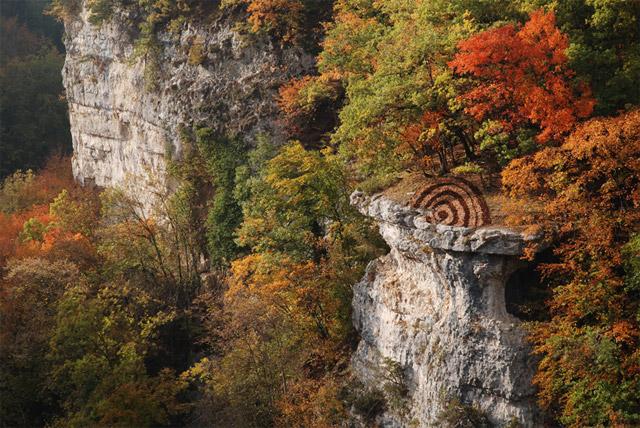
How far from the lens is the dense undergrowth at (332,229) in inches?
698

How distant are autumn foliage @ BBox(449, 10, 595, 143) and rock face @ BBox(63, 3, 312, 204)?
47.3 ft

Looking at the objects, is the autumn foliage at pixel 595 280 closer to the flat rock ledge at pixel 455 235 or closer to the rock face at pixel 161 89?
the flat rock ledge at pixel 455 235

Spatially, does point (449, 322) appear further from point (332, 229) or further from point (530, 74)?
point (530, 74)

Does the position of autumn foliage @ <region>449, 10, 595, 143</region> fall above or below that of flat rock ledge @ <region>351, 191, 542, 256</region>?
above

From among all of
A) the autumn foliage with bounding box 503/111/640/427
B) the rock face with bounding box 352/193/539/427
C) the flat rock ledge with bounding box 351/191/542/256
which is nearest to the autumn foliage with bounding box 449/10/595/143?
the autumn foliage with bounding box 503/111/640/427

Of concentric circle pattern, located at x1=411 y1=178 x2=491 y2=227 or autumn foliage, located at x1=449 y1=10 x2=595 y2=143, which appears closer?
autumn foliage, located at x1=449 y1=10 x2=595 y2=143

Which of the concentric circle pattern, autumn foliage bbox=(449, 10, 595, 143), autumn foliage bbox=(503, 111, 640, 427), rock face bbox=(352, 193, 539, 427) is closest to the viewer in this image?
autumn foliage bbox=(503, 111, 640, 427)

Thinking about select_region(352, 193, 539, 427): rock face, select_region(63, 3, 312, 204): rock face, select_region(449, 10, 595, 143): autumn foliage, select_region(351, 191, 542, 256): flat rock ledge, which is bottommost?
select_region(352, 193, 539, 427): rock face

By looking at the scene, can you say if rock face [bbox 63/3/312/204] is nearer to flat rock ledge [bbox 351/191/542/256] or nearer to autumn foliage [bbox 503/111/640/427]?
flat rock ledge [bbox 351/191/542/256]

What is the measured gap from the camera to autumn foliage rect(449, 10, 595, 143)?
1830 cm

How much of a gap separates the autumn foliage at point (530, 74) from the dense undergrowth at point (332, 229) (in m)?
0.06

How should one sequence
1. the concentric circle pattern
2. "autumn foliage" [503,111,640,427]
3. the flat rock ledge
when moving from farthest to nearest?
the concentric circle pattern, the flat rock ledge, "autumn foliage" [503,111,640,427]

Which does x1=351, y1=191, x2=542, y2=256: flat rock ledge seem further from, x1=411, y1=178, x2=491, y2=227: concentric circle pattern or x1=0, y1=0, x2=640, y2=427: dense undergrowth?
x1=0, y1=0, x2=640, y2=427: dense undergrowth

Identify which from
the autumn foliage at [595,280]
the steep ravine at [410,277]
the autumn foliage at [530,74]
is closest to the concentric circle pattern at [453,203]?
the steep ravine at [410,277]
